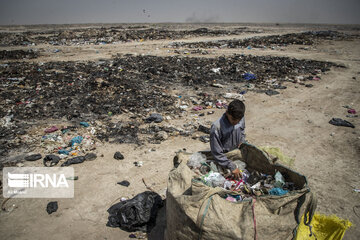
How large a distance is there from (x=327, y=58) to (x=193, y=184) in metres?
12.9

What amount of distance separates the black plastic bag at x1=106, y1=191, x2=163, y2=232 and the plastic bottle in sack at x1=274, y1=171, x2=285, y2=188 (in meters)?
1.51

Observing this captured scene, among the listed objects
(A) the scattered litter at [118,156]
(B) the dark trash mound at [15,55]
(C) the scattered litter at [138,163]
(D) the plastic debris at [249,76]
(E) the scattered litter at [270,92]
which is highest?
(B) the dark trash mound at [15,55]

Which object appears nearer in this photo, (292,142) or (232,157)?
(232,157)

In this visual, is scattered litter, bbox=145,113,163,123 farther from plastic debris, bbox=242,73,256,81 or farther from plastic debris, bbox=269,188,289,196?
plastic debris, bbox=242,73,256,81

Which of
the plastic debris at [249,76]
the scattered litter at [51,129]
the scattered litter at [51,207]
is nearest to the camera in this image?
the scattered litter at [51,207]

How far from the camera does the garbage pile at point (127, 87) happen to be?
5020mm

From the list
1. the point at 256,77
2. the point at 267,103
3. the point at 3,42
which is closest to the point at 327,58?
the point at 256,77

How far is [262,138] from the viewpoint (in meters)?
4.52

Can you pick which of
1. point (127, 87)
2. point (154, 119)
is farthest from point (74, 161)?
point (127, 87)

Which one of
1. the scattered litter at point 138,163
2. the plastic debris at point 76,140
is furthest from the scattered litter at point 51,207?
the plastic debris at point 76,140

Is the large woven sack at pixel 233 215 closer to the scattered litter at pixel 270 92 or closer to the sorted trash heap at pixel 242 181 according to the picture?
the sorted trash heap at pixel 242 181

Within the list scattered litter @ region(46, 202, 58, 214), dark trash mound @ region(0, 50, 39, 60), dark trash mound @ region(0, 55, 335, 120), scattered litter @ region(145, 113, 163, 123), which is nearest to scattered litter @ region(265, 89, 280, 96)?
dark trash mound @ region(0, 55, 335, 120)

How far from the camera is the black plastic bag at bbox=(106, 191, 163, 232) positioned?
2477 millimetres

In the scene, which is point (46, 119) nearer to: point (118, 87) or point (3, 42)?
point (118, 87)
